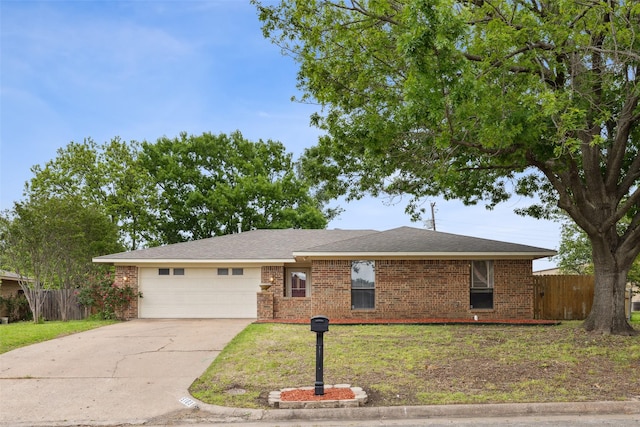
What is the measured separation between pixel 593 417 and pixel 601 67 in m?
8.12

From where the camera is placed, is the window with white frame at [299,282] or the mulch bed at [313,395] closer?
the mulch bed at [313,395]

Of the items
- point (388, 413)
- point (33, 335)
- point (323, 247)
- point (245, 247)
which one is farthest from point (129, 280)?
point (388, 413)

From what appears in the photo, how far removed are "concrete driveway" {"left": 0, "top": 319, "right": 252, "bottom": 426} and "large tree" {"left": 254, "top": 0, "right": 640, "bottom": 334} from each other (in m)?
6.04

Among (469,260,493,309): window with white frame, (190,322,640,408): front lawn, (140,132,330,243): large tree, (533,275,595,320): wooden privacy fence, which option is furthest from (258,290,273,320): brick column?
(140,132,330,243): large tree

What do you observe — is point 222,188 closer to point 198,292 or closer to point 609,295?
point 198,292

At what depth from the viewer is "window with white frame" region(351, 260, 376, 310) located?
18.6 meters

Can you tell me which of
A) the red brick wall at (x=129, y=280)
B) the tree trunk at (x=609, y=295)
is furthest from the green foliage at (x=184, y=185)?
the tree trunk at (x=609, y=295)

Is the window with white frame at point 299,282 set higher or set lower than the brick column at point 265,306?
higher

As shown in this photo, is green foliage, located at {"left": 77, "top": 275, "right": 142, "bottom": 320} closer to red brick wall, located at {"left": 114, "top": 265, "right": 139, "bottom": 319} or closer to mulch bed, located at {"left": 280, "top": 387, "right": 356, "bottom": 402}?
red brick wall, located at {"left": 114, "top": 265, "right": 139, "bottom": 319}

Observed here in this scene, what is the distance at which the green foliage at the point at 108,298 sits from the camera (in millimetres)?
19750

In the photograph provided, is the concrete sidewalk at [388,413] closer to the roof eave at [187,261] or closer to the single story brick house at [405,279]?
the single story brick house at [405,279]

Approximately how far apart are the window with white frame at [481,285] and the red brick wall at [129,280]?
12.5 meters

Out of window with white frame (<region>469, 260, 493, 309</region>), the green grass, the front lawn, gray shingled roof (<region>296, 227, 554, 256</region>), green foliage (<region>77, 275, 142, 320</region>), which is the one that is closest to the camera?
the front lawn

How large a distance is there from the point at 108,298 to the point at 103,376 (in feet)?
36.8
